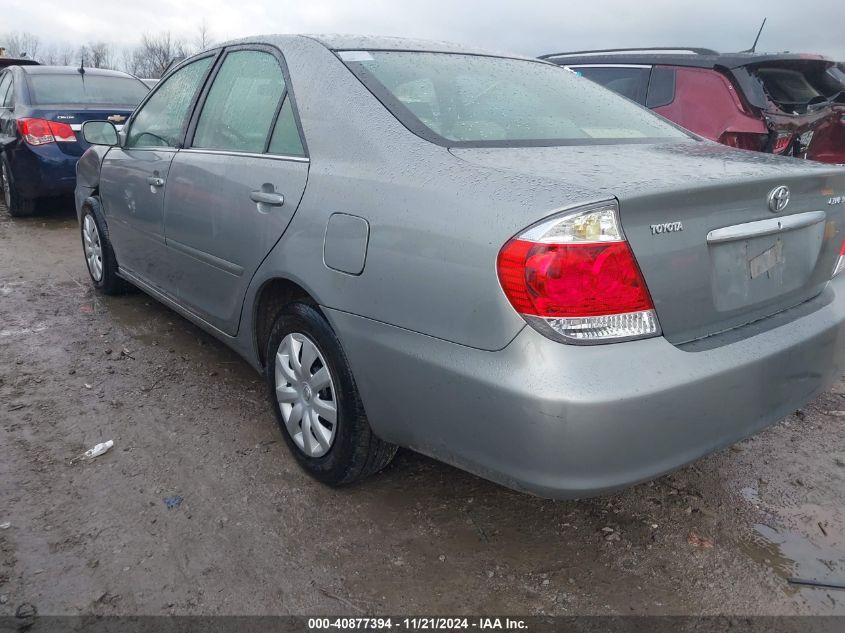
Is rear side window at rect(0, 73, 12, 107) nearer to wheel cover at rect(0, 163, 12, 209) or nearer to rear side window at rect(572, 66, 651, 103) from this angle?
wheel cover at rect(0, 163, 12, 209)

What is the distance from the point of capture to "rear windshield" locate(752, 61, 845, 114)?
16.2 ft

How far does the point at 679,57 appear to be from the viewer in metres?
5.16

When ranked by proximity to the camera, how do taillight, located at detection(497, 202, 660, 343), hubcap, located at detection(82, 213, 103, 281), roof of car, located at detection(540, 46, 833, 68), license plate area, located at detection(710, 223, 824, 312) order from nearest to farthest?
1. taillight, located at detection(497, 202, 660, 343)
2. license plate area, located at detection(710, 223, 824, 312)
3. hubcap, located at detection(82, 213, 103, 281)
4. roof of car, located at detection(540, 46, 833, 68)

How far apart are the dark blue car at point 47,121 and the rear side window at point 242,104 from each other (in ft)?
13.2

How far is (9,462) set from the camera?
2682mm

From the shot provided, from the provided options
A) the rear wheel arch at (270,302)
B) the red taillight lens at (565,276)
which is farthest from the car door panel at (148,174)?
the red taillight lens at (565,276)

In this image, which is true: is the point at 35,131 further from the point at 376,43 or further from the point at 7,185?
the point at 376,43

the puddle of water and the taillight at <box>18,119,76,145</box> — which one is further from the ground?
the taillight at <box>18,119,76,145</box>

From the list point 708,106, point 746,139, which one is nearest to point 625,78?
point 708,106

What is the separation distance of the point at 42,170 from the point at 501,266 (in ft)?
21.7

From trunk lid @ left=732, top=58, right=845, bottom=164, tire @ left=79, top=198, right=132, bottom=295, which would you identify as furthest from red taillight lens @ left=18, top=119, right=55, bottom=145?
trunk lid @ left=732, top=58, right=845, bottom=164

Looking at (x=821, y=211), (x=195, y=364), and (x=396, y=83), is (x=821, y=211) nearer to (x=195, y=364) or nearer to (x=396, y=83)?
(x=396, y=83)

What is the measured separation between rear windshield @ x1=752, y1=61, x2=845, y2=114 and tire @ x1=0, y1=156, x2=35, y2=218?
695cm

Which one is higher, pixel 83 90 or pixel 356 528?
pixel 83 90
